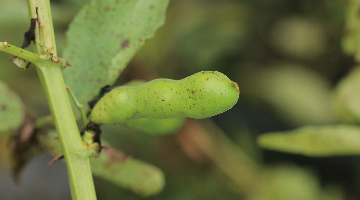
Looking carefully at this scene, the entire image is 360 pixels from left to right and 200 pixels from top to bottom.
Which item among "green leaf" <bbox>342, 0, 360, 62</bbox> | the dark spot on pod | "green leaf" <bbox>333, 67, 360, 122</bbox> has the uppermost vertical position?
"green leaf" <bbox>342, 0, 360, 62</bbox>

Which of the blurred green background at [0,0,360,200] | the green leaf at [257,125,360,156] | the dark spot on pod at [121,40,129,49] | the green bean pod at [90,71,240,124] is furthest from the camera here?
the blurred green background at [0,0,360,200]

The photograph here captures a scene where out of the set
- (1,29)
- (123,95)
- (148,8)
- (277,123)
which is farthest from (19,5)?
(277,123)

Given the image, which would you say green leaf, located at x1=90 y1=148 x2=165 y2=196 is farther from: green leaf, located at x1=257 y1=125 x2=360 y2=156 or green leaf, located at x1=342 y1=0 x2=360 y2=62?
green leaf, located at x1=342 y1=0 x2=360 y2=62

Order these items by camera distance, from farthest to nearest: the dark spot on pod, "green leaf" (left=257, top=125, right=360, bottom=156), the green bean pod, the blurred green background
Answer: the blurred green background
"green leaf" (left=257, top=125, right=360, bottom=156)
the dark spot on pod
the green bean pod

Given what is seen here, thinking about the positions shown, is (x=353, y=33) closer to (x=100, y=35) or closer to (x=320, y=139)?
(x=320, y=139)

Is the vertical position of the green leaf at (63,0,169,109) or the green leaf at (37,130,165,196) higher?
the green leaf at (63,0,169,109)

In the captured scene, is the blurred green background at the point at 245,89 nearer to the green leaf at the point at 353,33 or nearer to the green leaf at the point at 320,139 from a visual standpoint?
the green leaf at the point at 353,33

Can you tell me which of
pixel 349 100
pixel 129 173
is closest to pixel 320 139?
pixel 349 100

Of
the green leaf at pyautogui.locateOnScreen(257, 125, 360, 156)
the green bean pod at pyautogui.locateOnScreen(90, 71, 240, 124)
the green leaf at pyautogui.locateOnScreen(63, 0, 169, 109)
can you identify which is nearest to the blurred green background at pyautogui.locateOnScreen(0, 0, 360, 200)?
the green leaf at pyautogui.locateOnScreen(257, 125, 360, 156)
